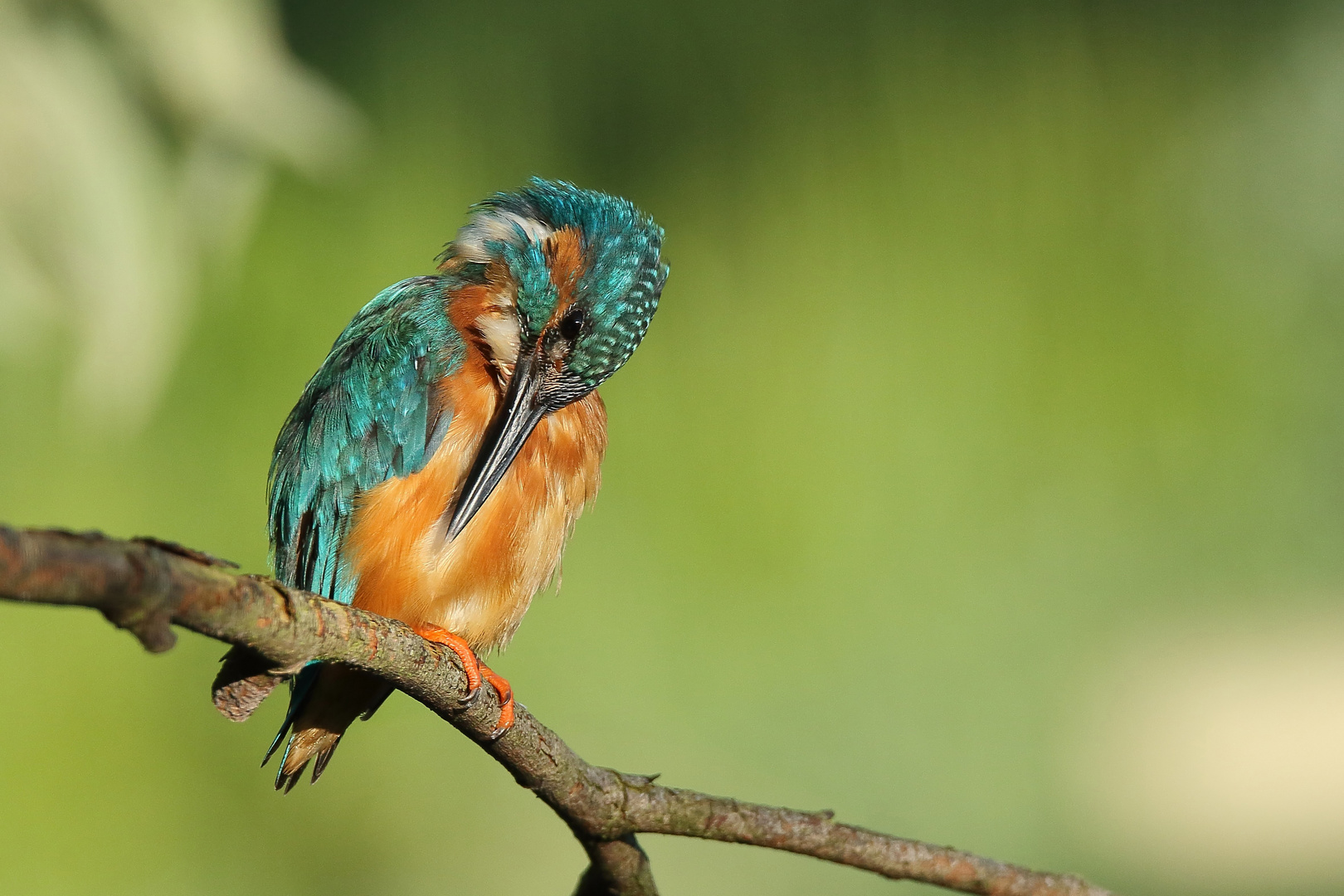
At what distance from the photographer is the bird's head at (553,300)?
162 cm

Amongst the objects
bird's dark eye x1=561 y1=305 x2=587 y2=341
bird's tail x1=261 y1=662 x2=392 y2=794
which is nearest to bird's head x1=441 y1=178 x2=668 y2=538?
bird's dark eye x1=561 y1=305 x2=587 y2=341

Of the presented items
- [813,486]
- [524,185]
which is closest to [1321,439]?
[813,486]

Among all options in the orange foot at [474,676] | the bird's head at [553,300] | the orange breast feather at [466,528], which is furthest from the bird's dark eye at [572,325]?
the orange foot at [474,676]

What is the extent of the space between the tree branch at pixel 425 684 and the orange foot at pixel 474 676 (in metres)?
0.01

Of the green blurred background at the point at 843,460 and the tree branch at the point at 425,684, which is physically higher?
the green blurred background at the point at 843,460

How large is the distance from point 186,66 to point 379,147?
1399mm

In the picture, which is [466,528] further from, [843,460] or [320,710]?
[843,460]

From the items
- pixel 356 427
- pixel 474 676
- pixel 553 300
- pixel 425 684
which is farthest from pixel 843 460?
pixel 425 684

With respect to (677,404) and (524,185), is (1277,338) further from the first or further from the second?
(524,185)

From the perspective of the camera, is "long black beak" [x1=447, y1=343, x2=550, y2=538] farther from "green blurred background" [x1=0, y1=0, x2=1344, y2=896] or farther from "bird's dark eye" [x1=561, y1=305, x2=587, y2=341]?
"green blurred background" [x1=0, y1=0, x2=1344, y2=896]

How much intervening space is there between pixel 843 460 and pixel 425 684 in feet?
7.35

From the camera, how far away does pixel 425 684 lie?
1161 millimetres

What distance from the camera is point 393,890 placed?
299 centimetres

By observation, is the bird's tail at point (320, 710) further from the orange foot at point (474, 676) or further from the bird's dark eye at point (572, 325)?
the bird's dark eye at point (572, 325)
